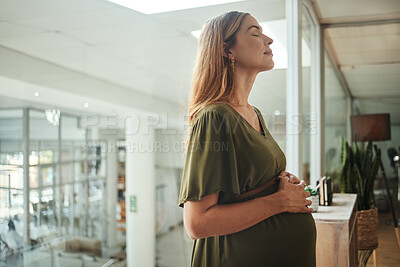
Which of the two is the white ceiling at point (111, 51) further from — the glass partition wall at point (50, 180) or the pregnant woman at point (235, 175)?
the pregnant woman at point (235, 175)

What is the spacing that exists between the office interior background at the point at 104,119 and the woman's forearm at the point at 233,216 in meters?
0.48

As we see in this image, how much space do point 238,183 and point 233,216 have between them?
0.09 metres

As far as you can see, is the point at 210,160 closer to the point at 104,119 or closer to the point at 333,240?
the point at 104,119

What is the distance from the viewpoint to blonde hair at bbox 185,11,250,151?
119 centimetres

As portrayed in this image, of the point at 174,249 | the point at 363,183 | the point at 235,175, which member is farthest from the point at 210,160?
the point at 363,183

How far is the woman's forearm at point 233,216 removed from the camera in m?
1.05

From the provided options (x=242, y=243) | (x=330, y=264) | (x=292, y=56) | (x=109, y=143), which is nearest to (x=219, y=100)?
(x=242, y=243)

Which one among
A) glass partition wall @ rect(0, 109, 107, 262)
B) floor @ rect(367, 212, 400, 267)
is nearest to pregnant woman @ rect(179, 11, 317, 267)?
glass partition wall @ rect(0, 109, 107, 262)

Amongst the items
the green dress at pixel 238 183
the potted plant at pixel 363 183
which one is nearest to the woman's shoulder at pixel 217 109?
the green dress at pixel 238 183

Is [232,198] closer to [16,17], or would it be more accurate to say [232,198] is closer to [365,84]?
→ [16,17]

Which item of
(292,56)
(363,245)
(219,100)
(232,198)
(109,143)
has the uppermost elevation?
(292,56)

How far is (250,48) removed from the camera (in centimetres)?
127

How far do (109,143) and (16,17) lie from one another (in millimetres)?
564

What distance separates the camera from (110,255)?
153cm
